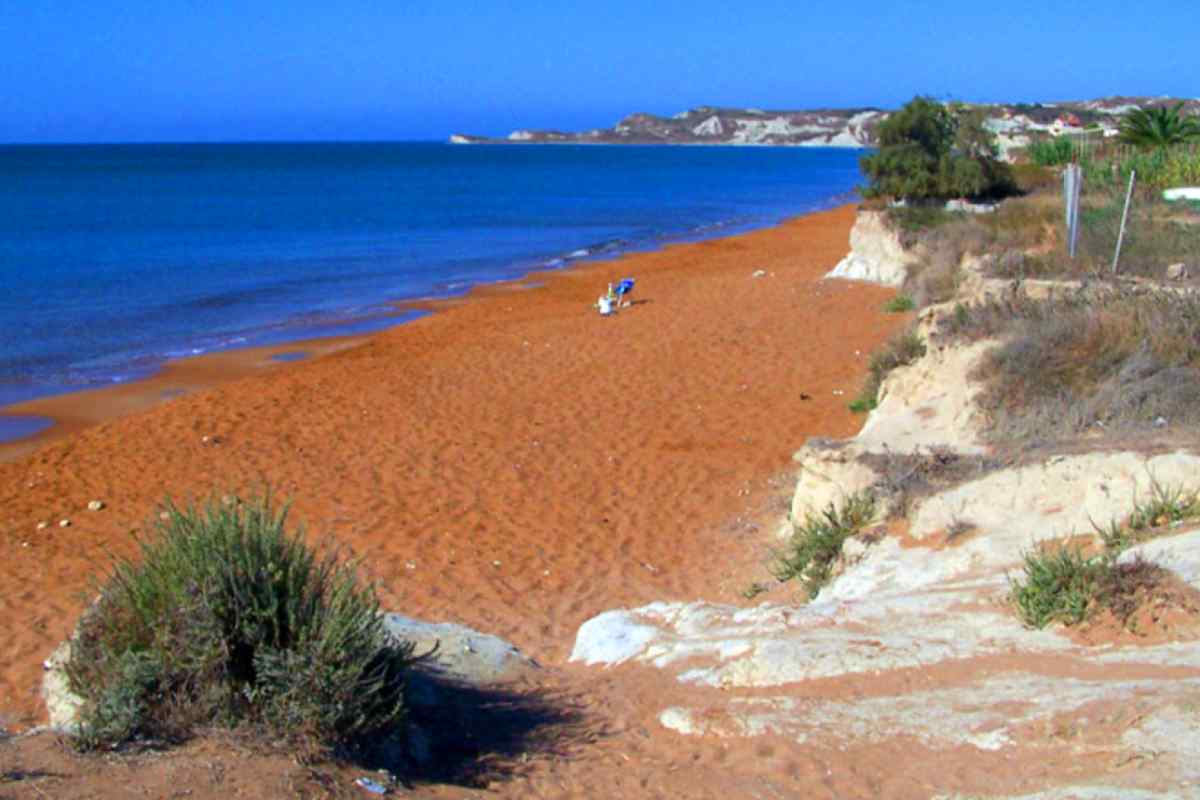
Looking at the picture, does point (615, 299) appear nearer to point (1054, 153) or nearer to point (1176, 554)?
point (1054, 153)

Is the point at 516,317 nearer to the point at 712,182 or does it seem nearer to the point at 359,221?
the point at 359,221

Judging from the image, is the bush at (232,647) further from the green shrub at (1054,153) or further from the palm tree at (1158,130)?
the green shrub at (1054,153)

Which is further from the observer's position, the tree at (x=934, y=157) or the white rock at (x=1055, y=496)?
the tree at (x=934, y=157)

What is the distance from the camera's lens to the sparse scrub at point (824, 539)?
8008 millimetres

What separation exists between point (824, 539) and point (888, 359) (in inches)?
183

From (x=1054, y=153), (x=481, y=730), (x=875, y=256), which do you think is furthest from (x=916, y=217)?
(x=481, y=730)

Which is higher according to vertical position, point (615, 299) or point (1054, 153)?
point (1054, 153)

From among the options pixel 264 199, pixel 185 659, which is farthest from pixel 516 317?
pixel 264 199

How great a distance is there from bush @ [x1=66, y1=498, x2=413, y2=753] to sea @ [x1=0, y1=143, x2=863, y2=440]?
1226cm

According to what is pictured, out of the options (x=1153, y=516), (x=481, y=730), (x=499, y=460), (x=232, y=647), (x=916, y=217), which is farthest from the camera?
(x=916, y=217)

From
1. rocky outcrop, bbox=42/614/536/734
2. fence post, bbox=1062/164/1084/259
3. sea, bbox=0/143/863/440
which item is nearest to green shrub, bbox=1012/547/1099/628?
rocky outcrop, bbox=42/614/536/734

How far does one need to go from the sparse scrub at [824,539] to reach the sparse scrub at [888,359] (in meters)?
3.88

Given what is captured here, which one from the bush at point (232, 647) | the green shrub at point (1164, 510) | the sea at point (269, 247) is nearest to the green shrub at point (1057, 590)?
the green shrub at point (1164, 510)

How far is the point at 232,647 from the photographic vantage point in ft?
15.3
